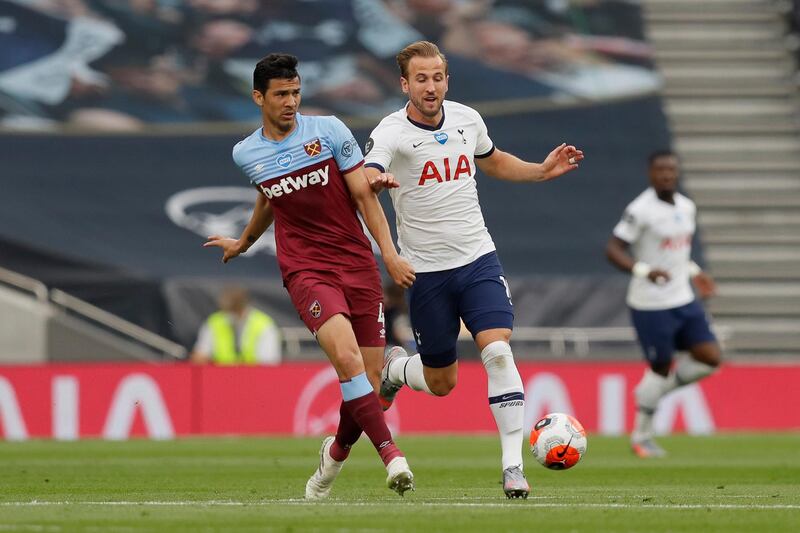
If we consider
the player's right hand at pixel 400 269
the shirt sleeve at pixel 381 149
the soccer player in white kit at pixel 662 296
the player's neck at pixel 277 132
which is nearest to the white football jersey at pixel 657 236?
the soccer player in white kit at pixel 662 296

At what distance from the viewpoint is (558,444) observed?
29.1ft

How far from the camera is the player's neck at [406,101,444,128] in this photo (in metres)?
8.84

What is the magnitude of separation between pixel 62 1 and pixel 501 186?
753cm

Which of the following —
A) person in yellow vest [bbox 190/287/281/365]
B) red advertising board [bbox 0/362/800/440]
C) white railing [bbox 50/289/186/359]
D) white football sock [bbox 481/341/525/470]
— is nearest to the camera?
white football sock [bbox 481/341/525/470]

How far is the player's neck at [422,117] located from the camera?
8836mm

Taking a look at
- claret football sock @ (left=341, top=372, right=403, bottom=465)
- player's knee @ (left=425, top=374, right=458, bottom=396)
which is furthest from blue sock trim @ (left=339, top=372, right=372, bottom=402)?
player's knee @ (left=425, top=374, right=458, bottom=396)

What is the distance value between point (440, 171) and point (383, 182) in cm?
78

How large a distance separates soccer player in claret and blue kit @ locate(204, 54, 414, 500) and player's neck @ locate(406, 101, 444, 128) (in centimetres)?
45

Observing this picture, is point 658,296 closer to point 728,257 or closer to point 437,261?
point 437,261

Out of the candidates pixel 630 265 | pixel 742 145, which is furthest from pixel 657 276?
pixel 742 145

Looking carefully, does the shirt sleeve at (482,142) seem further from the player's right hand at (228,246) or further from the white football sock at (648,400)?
the white football sock at (648,400)

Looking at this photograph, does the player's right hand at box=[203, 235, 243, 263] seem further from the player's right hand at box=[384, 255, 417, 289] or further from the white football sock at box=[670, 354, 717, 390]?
the white football sock at box=[670, 354, 717, 390]

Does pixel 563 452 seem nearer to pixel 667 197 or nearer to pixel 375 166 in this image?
pixel 375 166

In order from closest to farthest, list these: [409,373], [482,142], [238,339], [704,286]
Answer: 1. [482,142]
2. [409,373]
3. [704,286]
4. [238,339]
